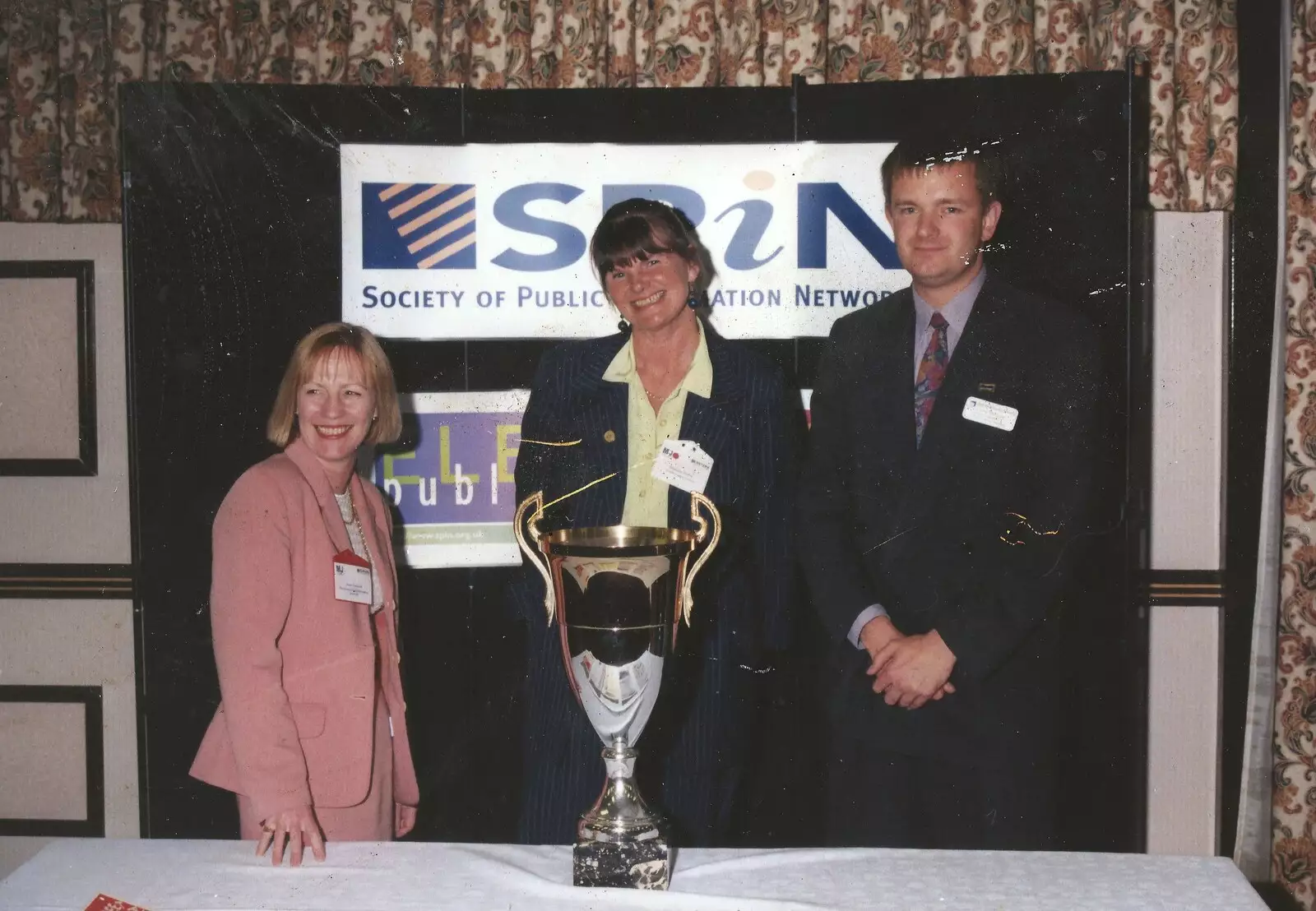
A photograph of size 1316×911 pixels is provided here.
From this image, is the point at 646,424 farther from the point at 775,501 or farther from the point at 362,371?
the point at 362,371

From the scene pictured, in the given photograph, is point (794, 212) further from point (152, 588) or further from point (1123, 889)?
point (152, 588)

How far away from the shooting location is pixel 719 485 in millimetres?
2322

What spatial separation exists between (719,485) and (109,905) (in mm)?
1395

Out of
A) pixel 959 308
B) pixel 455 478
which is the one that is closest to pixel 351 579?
pixel 455 478

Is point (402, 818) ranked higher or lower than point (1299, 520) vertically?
lower

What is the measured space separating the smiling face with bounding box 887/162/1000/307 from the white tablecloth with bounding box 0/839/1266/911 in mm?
1256

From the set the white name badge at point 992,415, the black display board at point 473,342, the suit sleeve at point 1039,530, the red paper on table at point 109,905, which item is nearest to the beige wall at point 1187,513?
the black display board at point 473,342

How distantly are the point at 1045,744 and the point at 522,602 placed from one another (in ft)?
3.99

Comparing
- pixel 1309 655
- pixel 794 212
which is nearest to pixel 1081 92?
pixel 794 212

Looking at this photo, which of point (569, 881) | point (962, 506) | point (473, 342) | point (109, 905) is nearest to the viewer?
point (109, 905)

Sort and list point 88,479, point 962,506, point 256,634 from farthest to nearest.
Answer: point 88,479 → point 962,506 → point 256,634

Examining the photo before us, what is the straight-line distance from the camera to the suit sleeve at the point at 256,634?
194 cm

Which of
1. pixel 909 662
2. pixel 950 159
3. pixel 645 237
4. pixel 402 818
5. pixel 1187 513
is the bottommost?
pixel 402 818

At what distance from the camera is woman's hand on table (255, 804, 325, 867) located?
1.48 meters
